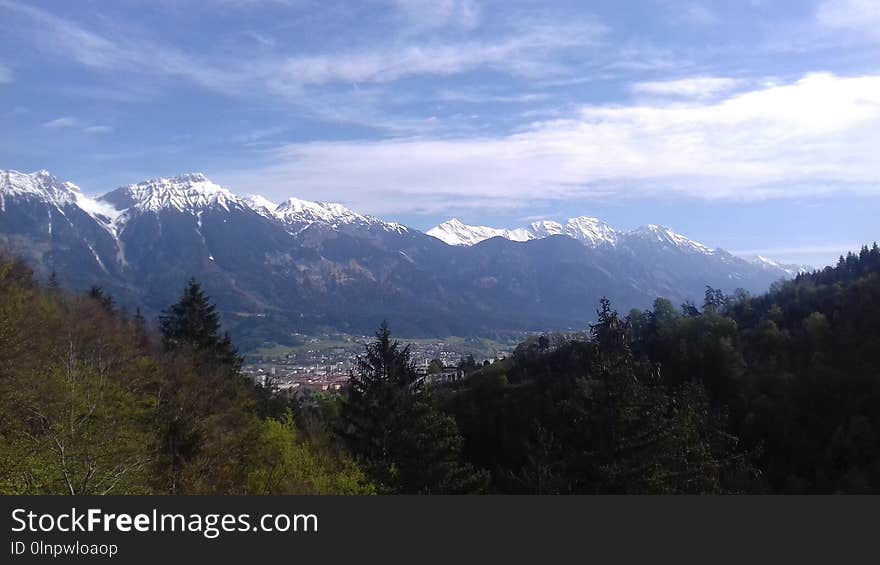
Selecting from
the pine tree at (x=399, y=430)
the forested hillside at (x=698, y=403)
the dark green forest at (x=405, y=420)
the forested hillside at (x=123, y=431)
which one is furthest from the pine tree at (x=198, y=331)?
the forested hillside at (x=698, y=403)

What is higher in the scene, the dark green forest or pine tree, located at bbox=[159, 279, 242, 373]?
pine tree, located at bbox=[159, 279, 242, 373]

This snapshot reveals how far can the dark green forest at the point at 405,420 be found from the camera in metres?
16.8

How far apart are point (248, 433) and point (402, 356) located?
17732 millimetres

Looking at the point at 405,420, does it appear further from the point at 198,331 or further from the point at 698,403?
the point at 198,331

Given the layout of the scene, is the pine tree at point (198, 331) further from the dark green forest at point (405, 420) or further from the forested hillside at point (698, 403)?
the forested hillside at point (698, 403)

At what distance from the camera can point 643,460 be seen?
727 inches

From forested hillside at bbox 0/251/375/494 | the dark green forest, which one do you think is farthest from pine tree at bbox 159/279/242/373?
forested hillside at bbox 0/251/375/494

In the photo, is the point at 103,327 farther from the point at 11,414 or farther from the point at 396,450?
the point at 11,414

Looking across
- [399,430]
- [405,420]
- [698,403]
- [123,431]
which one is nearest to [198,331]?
[399,430]

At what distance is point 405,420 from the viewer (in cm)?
3086

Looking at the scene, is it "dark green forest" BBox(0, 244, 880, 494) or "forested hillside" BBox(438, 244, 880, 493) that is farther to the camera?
"forested hillside" BBox(438, 244, 880, 493)

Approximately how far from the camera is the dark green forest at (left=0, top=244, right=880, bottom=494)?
55.2 ft

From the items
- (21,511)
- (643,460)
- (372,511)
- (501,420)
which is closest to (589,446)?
(643,460)

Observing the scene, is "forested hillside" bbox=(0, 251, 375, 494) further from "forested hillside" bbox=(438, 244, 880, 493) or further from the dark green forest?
"forested hillside" bbox=(438, 244, 880, 493)
